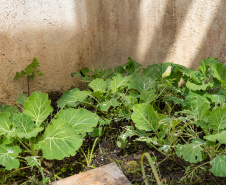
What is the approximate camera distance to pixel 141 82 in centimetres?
244

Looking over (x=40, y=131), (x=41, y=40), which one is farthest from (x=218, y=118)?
(x=41, y=40)

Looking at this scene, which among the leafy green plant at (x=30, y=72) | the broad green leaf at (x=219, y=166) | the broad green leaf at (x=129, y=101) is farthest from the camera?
the leafy green plant at (x=30, y=72)

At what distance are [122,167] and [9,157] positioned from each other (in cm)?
89

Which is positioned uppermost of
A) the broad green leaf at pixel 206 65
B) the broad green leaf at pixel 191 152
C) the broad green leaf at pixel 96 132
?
the broad green leaf at pixel 206 65

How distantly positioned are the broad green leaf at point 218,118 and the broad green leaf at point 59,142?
102 centimetres

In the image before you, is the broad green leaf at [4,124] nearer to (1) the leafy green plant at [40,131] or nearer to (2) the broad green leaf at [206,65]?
(1) the leafy green plant at [40,131]

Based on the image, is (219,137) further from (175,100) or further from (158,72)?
(158,72)

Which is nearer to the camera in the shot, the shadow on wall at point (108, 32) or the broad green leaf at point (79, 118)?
the broad green leaf at point (79, 118)

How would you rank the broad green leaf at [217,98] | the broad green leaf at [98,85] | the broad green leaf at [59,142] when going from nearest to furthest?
the broad green leaf at [59,142] → the broad green leaf at [217,98] → the broad green leaf at [98,85]

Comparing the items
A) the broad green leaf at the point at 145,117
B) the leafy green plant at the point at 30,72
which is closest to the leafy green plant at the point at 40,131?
the broad green leaf at the point at 145,117

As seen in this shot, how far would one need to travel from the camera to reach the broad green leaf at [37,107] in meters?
2.01

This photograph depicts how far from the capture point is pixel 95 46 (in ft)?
10.5

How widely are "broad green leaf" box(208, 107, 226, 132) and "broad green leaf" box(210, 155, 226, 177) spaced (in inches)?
8.5

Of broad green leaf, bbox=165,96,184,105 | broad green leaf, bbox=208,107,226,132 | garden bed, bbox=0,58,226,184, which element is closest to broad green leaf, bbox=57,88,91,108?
garden bed, bbox=0,58,226,184
